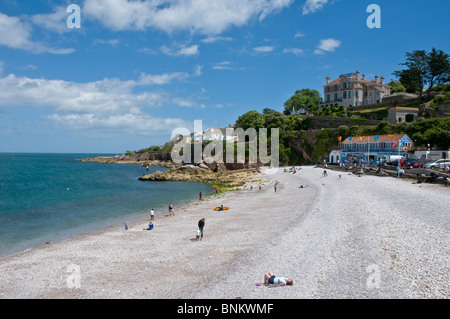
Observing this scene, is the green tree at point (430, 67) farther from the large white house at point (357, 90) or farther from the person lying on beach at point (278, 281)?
the person lying on beach at point (278, 281)

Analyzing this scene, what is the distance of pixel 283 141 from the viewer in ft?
224

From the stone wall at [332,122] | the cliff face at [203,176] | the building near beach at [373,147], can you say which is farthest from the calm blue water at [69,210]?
the stone wall at [332,122]

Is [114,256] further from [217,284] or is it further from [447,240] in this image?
[447,240]

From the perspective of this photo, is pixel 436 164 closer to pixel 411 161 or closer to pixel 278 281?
pixel 411 161

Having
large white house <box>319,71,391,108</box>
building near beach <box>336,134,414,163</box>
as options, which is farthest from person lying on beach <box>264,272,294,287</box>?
large white house <box>319,71,391,108</box>

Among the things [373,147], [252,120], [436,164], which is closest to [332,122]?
[373,147]

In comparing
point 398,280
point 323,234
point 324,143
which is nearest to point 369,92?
point 324,143

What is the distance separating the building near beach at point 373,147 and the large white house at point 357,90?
2477 centimetres

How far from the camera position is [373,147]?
47438 millimetres

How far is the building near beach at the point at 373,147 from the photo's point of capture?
1692 inches

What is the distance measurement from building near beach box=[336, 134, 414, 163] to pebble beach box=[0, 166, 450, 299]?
2255 centimetres

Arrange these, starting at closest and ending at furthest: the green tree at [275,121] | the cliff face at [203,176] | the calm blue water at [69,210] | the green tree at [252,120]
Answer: the calm blue water at [69,210] → the cliff face at [203,176] → the green tree at [275,121] → the green tree at [252,120]

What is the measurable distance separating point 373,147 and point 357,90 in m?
31.0

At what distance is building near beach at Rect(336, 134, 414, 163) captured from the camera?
43.0m
